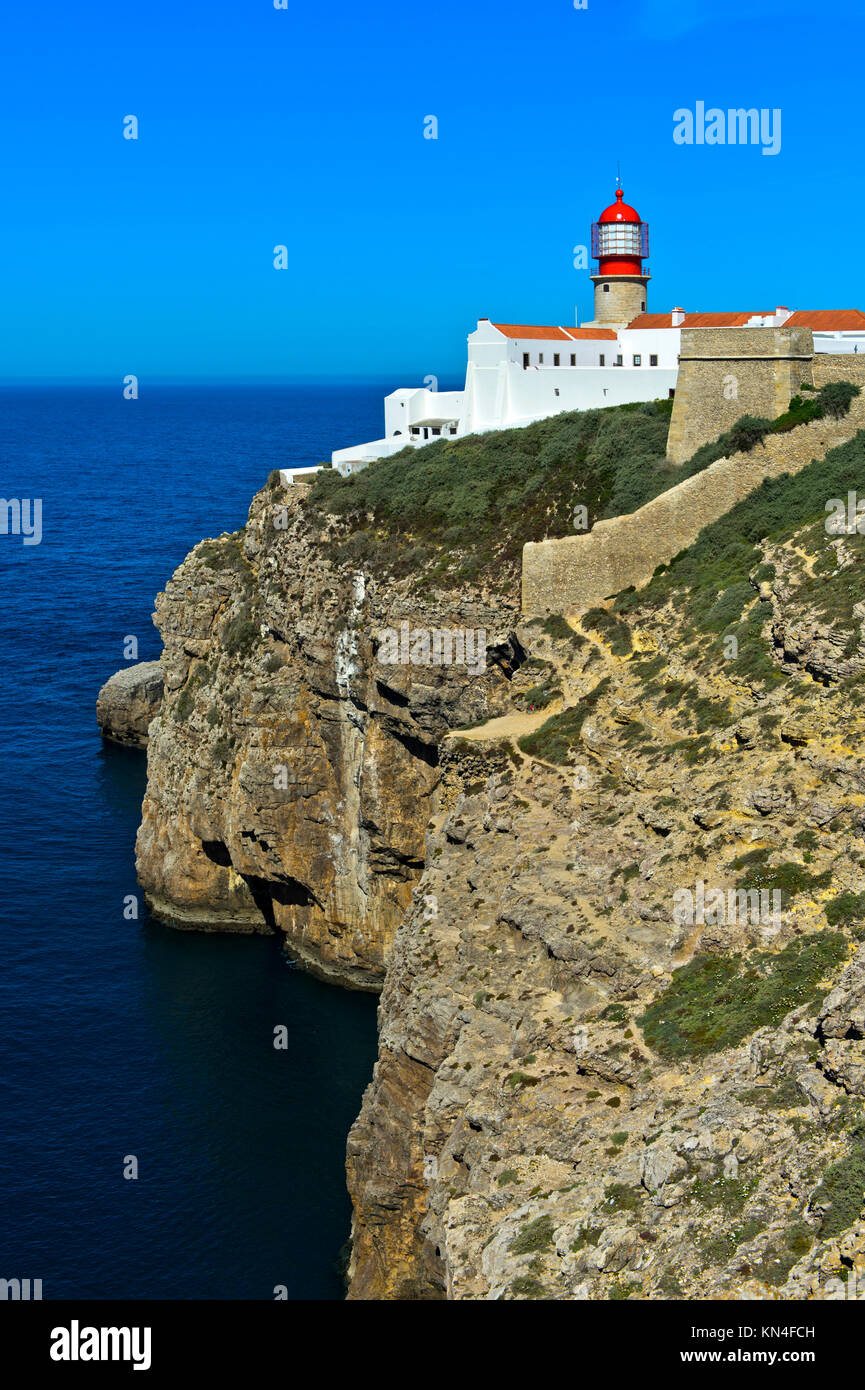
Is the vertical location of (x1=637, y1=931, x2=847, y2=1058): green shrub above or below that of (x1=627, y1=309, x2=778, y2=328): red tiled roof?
below

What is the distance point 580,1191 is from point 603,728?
16694 mm

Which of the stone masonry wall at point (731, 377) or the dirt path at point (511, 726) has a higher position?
the stone masonry wall at point (731, 377)

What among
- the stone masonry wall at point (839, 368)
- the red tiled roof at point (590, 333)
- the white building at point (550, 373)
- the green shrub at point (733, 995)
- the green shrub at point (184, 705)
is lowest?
the green shrub at point (733, 995)

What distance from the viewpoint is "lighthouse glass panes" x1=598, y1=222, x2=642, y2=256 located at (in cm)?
6975

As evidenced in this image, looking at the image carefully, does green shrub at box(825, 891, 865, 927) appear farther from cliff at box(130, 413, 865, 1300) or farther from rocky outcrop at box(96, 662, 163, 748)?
rocky outcrop at box(96, 662, 163, 748)

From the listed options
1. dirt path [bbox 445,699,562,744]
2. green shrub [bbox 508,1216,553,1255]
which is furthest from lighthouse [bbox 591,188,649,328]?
green shrub [bbox 508,1216,553,1255]

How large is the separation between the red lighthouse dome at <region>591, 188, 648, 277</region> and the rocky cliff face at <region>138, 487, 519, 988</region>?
2237 centimetres

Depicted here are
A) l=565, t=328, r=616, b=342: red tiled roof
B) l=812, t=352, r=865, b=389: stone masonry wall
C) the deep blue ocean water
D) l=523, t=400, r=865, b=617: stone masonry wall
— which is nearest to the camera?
the deep blue ocean water

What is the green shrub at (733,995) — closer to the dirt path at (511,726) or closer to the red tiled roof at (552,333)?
the dirt path at (511,726)

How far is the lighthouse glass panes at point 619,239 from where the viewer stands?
229ft

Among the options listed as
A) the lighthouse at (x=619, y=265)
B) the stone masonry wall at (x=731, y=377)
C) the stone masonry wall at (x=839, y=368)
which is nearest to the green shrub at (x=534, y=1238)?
the stone masonry wall at (x=731, y=377)

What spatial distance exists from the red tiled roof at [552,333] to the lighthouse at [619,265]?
2810mm

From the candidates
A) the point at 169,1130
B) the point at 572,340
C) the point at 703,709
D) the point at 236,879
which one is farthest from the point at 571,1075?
the point at 572,340
